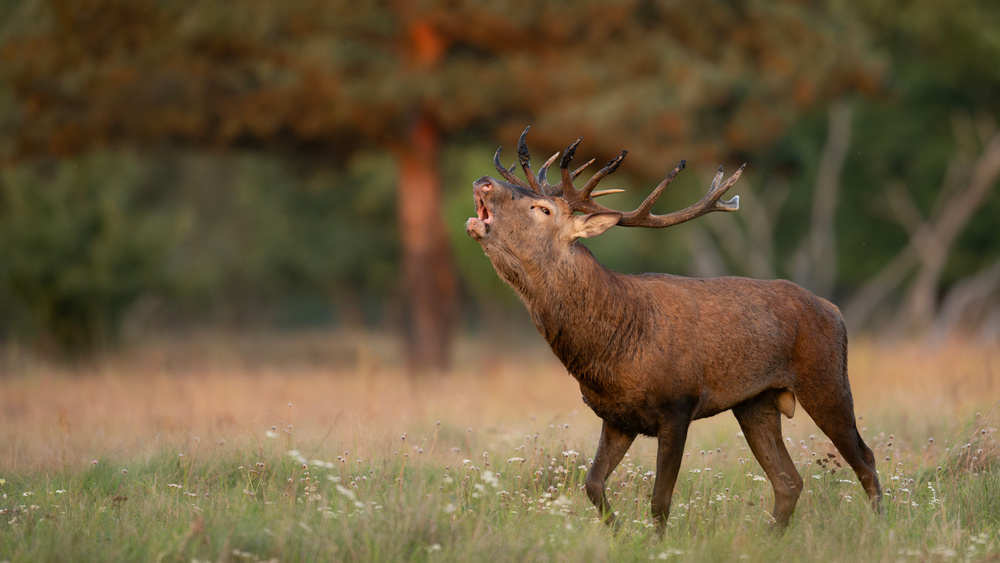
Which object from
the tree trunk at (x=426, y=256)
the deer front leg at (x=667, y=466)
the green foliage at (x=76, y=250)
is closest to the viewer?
the deer front leg at (x=667, y=466)

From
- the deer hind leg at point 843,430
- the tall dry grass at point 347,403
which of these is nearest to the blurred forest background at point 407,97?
the tall dry grass at point 347,403

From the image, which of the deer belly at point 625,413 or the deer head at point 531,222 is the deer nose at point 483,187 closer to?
the deer head at point 531,222

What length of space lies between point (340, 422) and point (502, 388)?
14.8ft

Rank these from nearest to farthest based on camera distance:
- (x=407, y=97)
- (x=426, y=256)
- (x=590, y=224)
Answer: (x=590, y=224)
(x=407, y=97)
(x=426, y=256)

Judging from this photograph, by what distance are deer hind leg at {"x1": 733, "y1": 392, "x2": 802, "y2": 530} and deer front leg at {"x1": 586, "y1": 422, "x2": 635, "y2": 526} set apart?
2.92 ft

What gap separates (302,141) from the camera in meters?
16.3

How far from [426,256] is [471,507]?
10671 millimetres

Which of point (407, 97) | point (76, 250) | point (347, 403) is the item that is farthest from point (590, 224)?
point (76, 250)

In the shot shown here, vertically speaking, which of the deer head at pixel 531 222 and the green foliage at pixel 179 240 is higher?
the deer head at pixel 531 222

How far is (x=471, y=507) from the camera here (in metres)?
5.43

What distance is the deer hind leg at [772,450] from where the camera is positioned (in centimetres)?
587

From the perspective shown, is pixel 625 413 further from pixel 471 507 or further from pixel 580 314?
pixel 471 507

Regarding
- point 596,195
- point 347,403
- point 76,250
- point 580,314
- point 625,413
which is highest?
point 596,195

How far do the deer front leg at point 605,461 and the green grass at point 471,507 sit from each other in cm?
11
